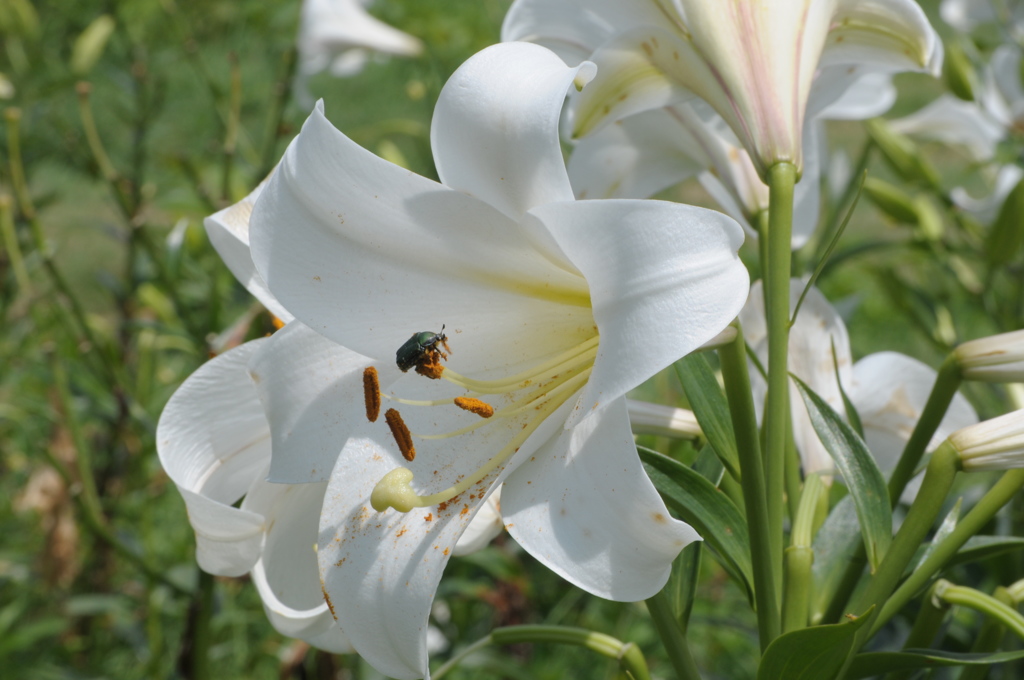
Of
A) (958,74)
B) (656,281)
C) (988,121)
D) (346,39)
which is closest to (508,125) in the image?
(656,281)

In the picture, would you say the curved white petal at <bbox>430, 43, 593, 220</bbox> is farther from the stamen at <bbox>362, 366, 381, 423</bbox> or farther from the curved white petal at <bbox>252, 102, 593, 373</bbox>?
the stamen at <bbox>362, 366, 381, 423</bbox>

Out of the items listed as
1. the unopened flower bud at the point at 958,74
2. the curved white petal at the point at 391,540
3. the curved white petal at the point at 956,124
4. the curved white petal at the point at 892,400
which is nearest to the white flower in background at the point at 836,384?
the curved white petal at the point at 892,400

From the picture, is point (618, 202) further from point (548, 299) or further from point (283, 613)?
point (283, 613)

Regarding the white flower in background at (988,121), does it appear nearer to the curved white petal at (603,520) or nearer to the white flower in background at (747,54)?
the white flower in background at (747,54)

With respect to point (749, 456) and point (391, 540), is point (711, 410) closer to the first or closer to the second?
point (749, 456)

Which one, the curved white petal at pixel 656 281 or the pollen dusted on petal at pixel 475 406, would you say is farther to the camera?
the pollen dusted on petal at pixel 475 406

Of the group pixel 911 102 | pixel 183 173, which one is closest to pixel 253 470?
pixel 183 173
